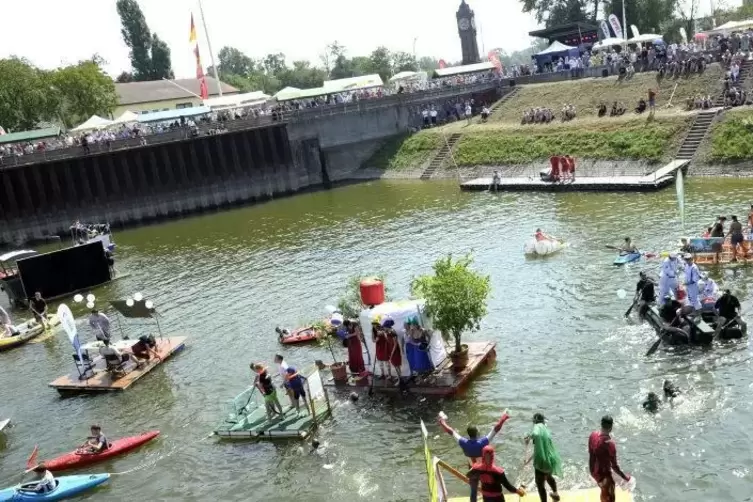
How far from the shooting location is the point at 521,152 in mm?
53375

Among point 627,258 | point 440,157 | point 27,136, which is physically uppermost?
point 27,136

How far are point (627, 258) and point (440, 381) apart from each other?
40.4 ft

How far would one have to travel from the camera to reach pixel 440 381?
61.4 feet

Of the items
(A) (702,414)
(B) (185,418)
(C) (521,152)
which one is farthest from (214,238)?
(A) (702,414)

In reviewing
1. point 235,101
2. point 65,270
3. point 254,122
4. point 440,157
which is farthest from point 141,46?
point 65,270

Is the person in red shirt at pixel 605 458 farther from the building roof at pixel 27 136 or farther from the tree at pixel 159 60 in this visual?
the tree at pixel 159 60

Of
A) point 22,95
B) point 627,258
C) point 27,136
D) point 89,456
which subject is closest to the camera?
point 89,456

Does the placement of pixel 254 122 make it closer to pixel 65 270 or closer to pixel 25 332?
pixel 65 270

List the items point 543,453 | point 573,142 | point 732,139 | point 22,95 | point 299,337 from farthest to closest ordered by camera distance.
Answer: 1. point 22,95
2. point 573,142
3. point 732,139
4. point 299,337
5. point 543,453

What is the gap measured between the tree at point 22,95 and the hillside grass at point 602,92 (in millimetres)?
48486

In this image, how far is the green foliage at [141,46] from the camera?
11344cm

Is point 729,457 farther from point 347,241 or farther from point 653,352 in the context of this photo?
point 347,241

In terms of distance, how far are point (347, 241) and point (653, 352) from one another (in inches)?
899

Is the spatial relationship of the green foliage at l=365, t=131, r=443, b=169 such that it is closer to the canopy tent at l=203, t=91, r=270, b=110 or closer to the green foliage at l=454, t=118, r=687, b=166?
the green foliage at l=454, t=118, r=687, b=166
